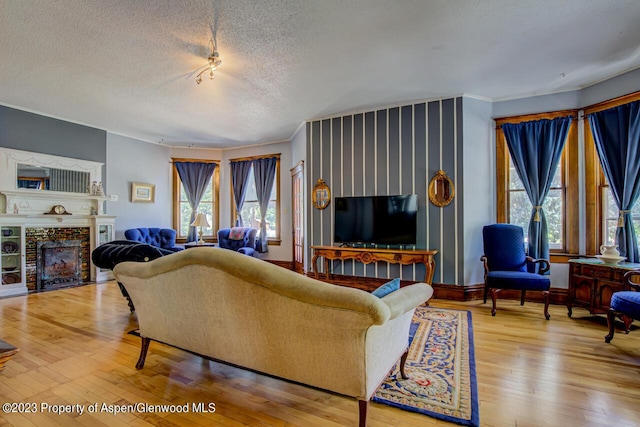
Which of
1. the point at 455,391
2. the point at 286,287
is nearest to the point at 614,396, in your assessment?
the point at 455,391

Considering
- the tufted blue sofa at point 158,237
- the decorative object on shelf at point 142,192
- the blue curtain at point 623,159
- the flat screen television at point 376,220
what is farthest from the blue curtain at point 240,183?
the blue curtain at point 623,159

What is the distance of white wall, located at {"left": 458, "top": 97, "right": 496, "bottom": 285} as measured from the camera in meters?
4.21

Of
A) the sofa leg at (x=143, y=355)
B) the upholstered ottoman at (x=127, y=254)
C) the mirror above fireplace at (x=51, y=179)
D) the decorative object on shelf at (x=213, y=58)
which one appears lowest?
the sofa leg at (x=143, y=355)

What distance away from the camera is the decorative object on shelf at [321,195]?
507 cm

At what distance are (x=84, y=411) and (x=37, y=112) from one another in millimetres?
5125

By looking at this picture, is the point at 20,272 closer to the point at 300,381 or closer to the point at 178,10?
the point at 178,10

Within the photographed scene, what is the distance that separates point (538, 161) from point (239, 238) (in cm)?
529

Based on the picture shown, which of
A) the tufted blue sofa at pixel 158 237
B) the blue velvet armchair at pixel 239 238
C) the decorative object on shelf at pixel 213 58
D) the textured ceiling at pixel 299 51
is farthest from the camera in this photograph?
the blue velvet armchair at pixel 239 238

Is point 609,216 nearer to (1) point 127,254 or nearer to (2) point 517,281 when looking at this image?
(2) point 517,281

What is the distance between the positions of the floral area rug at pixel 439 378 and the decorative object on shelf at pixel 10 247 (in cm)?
555

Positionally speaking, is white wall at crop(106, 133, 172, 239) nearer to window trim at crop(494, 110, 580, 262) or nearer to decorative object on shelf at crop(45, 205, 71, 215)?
decorative object on shelf at crop(45, 205, 71, 215)

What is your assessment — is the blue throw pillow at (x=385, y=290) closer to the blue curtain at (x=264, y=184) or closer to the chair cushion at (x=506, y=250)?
the chair cushion at (x=506, y=250)

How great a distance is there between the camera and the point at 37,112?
4.83m

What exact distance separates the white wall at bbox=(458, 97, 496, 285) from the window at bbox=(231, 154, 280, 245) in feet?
12.5
